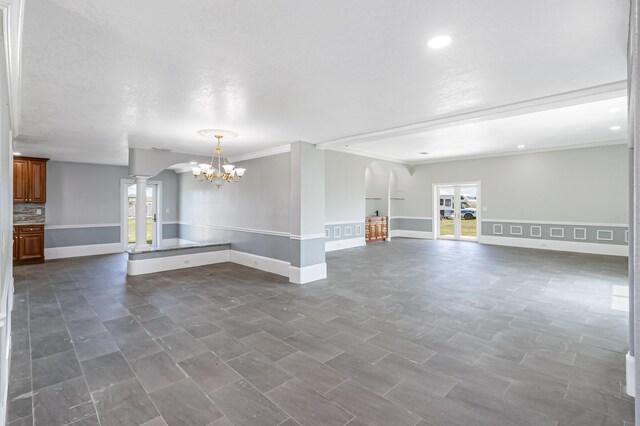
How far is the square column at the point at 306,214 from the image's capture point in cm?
557

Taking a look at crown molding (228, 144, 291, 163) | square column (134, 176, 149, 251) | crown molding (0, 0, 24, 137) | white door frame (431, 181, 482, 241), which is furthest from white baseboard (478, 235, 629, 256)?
crown molding (0, 0, 24, 137)

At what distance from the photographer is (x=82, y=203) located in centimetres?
846

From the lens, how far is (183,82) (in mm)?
2889

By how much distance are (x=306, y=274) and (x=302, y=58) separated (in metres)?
3.98

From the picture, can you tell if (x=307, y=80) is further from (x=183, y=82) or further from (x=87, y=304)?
(x=87, y=304)

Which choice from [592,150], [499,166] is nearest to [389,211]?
[499,166]

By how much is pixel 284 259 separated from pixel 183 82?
155 inches

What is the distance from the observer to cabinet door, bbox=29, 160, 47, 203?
7270mm

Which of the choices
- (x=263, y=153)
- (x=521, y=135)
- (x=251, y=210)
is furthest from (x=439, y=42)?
(x=521, y=135)

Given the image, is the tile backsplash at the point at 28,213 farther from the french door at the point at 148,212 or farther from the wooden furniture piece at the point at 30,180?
the french door at the point at 148,212

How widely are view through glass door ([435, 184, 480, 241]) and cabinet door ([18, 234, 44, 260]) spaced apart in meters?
11.8

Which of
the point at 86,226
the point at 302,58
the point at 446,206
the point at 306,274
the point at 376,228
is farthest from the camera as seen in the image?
the point at 446,206

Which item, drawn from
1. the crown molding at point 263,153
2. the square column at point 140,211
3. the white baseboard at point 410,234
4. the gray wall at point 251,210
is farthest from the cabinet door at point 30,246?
the white baseboard at point 410,234

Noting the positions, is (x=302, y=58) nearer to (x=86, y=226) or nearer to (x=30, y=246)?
(x=30, y=246)
